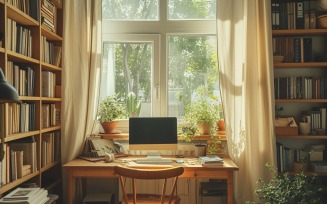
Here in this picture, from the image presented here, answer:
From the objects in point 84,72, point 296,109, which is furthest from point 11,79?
Result: point 296,109

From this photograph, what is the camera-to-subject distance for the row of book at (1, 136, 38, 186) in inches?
78.9

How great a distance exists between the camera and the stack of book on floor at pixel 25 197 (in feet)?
5.92

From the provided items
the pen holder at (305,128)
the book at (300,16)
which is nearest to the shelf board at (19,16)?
the book at (300,16)

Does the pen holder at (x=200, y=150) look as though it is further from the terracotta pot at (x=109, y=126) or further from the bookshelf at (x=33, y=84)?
the bookshelf at (x=33, y=84)

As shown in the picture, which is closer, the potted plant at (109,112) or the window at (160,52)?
the potted plant at (109,112)

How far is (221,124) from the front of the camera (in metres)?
3.16

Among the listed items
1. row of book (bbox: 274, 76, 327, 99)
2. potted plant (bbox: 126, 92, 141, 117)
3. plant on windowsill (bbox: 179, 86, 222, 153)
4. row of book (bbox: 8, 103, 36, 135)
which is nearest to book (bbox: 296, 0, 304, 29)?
row of book (bbox: 274, 76, 327, 99)

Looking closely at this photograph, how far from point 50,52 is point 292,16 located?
235cm

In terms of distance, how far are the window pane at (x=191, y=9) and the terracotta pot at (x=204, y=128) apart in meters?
1.17

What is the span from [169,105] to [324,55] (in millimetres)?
1612

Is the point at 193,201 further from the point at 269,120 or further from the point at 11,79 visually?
the point at 11,79

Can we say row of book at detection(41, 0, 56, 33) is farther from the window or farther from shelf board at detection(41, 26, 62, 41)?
the window

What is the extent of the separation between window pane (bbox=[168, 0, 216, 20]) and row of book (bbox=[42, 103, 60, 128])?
1534mm

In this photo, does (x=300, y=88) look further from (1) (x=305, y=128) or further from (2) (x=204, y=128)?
(2) (x=204, y=128)
